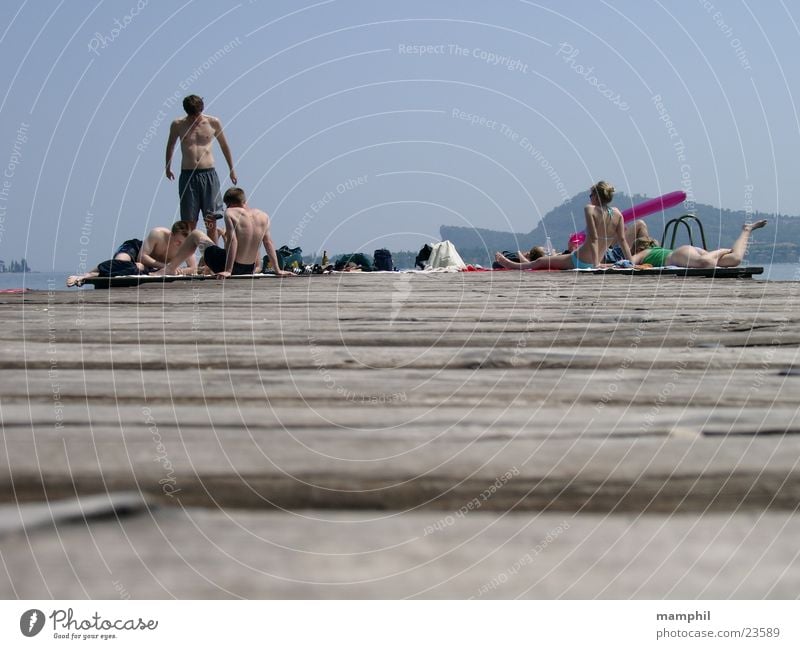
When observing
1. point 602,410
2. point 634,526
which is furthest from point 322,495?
point 602,410

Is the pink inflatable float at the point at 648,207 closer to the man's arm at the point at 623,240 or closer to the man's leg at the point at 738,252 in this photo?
the man's arm at the point at 623,240

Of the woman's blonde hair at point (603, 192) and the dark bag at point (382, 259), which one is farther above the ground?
the woman's blonde hair at point (603, 192)

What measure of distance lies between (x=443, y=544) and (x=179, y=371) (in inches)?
39.5

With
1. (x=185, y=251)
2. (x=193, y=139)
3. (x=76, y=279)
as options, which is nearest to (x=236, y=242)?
(x=185, y=251)

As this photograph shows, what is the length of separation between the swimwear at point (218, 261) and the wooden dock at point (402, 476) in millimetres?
7405

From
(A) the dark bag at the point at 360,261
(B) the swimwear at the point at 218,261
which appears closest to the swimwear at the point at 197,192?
(B) the swimwear at the point at 218,261

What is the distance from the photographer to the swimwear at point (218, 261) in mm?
9062

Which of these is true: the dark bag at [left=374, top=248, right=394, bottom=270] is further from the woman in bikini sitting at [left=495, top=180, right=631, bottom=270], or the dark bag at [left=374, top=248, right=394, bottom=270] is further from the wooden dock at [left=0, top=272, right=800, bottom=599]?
the wooden dock at [left=0, top=272, right=800, bottom=599]

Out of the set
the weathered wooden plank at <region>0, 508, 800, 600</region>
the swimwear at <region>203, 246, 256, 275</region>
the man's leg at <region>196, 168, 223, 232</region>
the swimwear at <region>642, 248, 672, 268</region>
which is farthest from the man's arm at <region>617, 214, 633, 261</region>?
the weathered wooden plank at <region>0, 508, 800, 600</region>

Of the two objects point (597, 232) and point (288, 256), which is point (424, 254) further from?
point (597, 232)

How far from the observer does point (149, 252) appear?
892 centimetres
